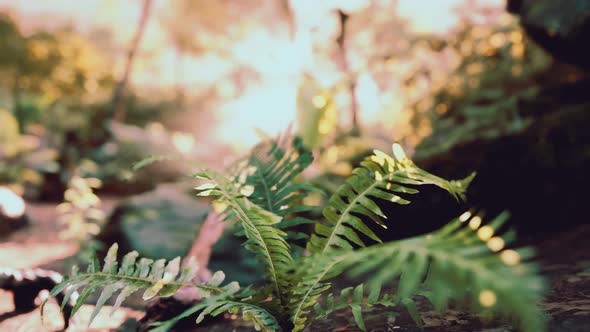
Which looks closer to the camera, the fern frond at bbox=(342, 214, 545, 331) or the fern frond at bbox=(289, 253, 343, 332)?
the fern frond at bbox=(342, 214, 545, 331)

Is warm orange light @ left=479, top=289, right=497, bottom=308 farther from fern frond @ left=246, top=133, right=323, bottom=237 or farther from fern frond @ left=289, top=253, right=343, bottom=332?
fern frond @ left=246, top=133, right=323, bottom=237

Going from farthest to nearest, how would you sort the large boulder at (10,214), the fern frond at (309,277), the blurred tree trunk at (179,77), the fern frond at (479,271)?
the blurred tree trunk at (179,77) < the large boulder at (10,214) < the fern frond at (309,277) < the fern frond at (479,271)

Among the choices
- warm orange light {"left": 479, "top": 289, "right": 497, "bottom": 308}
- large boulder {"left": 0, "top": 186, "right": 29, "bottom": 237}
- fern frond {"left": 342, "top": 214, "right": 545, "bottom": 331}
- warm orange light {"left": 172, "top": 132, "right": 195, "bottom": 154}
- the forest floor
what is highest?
warm orange light {"left": 172, "top": 132, "right": 195, "bottom": 154}

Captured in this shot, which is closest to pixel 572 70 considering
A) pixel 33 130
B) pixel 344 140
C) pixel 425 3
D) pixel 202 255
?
pixel 344 140

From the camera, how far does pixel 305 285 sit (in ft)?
4.55

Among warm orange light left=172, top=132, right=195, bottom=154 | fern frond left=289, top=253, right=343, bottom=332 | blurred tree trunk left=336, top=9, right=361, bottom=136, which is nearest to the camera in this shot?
fern frond left=289, top=253, right=343, bottom=332

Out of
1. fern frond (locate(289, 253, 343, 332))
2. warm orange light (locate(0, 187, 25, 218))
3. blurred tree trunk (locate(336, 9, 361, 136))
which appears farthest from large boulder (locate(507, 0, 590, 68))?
warm orange light (locate(0, 187, 25, 218))

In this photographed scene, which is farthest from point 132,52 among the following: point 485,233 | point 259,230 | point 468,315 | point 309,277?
point 485,233

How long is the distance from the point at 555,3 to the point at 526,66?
1403mm

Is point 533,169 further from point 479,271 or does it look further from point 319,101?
point 479,271

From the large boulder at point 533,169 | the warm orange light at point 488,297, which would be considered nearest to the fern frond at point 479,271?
the warm orange light at point 488,297

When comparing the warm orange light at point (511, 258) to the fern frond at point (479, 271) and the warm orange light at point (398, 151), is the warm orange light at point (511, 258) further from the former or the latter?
the warm orange light at point (398, 151)

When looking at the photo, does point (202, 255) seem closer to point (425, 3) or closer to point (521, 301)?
point (521, 301)

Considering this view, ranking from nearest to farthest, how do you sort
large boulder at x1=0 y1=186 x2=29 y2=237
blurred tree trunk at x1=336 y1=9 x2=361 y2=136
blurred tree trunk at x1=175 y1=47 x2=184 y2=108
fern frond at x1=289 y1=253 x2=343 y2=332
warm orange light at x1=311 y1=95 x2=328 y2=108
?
fern frond at x1=289 y1=253 x2=343 y2=332 < warm orange light at x1=311 y1=95 x2=328 y2=108 < large boulder at x1=0 y1=186 x2=29 y2=237 < blurred tree trunk at x1=336 y1=9 x2=361 y2=136 < blurred tree trunk at x1=175 y1=47 x2=184 y2=108
